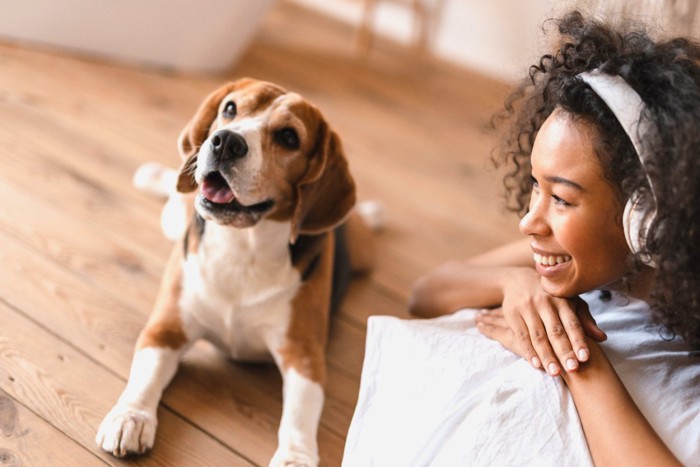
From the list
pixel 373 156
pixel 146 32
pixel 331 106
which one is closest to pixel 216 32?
pixel 146 32

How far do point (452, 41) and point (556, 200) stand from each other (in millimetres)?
3711

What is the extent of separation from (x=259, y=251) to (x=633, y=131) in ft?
3.08

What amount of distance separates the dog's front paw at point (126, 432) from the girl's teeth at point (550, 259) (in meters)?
0.91

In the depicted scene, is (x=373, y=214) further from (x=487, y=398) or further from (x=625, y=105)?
(x=625, y=105)

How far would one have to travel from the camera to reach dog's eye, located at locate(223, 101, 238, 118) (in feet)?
6.95

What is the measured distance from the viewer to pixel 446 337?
1917 mm

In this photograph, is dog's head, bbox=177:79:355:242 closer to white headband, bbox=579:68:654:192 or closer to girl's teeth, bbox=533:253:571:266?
girl's teeth, bbox=533:253:571:266

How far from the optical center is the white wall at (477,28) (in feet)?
16.3

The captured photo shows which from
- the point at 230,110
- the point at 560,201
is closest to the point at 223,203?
the point at 230,110

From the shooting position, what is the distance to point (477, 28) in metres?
5.17

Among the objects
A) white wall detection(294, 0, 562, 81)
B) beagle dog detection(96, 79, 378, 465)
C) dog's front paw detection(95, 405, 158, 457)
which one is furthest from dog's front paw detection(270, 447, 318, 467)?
white wall detection(294, 0, 562, 81)

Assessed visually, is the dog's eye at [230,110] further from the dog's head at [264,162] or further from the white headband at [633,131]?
the white headband at [633,131]

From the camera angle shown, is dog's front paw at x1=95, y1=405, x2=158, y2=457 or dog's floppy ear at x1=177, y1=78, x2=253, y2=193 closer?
dog's front paw at x1=95, y1=405, x2=158, y2=457

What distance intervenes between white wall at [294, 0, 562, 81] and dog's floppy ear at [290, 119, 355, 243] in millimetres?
2982
